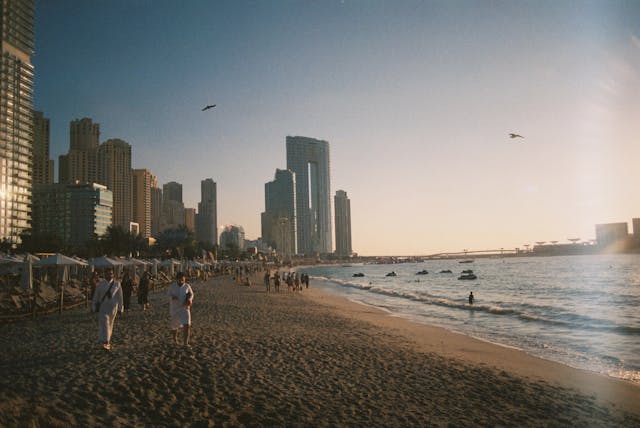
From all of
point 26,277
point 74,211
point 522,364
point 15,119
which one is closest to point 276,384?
point 522,364

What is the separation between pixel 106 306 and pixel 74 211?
179 metres

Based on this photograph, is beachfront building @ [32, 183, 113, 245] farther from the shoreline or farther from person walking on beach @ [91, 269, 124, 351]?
person walking on beach @ [91, 269, 124, 351]

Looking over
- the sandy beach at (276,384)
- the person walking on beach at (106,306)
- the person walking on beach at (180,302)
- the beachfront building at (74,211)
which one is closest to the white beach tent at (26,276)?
the sandy beach at (276,384)

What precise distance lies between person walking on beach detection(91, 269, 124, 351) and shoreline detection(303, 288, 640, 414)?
8.73 meters

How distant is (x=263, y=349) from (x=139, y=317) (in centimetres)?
695

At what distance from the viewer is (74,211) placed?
164375mm

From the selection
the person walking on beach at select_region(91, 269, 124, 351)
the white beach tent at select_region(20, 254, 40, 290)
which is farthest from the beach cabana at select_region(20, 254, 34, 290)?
the person walking on beach at select_region(91, 269, 124, 351)

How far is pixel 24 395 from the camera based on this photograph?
22.0ft

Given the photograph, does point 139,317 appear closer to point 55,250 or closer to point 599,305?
point 599,305

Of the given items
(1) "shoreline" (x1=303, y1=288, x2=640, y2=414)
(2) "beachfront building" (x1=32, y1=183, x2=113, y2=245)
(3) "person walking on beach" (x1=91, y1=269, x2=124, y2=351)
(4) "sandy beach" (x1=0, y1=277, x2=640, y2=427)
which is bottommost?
(1) "shoreline" (x1=303, y1=288, x2=640, y2=414)

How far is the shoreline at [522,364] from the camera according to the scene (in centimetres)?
943

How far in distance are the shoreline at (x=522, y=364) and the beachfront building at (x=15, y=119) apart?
12936 cm

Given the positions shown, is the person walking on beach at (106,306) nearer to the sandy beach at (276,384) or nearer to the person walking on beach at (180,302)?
the sandy beach at (276,384)

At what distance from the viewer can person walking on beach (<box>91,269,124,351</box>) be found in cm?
974
